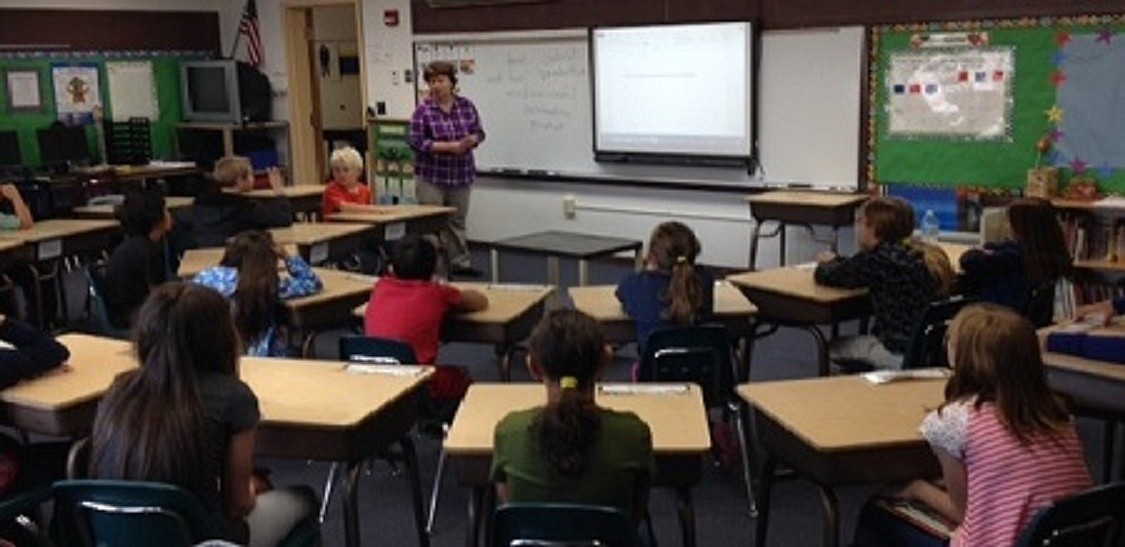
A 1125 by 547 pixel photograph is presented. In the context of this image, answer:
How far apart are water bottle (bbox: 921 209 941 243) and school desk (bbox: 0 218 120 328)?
4.80 meters

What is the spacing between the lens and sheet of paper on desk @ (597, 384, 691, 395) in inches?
122

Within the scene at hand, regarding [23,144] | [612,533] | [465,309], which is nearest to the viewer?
[612,533]

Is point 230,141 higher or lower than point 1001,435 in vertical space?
higher

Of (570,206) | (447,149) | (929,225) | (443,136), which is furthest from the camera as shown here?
(570,206)

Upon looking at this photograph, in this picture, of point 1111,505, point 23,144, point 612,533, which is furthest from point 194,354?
point 23,144

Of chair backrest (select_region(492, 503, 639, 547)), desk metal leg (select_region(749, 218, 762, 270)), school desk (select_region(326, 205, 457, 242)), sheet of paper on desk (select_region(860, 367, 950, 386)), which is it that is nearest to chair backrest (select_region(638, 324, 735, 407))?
sheet of paper on desk (select_region(860, 367, 950, 386))

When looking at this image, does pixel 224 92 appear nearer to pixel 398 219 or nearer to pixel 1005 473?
pixel 398 219

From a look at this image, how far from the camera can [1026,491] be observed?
2.34 metres

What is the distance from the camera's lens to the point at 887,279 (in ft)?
13.8

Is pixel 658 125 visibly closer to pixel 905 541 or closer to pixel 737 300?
pixel 737 300

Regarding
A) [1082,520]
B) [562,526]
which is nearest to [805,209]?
[1082,520]

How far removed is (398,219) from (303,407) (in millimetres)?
3754

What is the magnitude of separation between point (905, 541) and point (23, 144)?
8.94m

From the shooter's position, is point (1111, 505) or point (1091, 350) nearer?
point (1111, 505)
